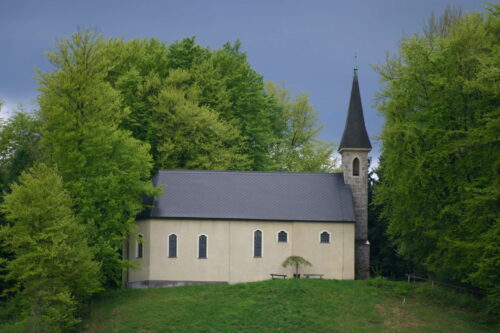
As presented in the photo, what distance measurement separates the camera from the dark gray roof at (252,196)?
45469mm

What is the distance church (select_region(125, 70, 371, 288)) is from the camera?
44875mm

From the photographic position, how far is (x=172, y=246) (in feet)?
148

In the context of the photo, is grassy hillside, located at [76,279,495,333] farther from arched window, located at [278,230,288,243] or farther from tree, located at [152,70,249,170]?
tree, located at [152,70,249,170]

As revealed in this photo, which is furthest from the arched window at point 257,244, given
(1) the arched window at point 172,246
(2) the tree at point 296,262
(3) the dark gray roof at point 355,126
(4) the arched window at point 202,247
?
(3) the dark gray roof at point 355,126

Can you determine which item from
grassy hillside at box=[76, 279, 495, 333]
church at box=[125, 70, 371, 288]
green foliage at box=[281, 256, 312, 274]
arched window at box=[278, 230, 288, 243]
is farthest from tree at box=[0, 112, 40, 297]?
green foliage at box=[281, 256, 312, 274]

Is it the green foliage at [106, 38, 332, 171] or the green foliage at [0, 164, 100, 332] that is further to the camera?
the green foliage at [106, 38, 332, 171]

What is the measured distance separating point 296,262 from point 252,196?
5.36 metres

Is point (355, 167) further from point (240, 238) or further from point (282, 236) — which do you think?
point (240, 238)

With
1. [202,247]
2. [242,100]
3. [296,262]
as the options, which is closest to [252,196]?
[202,247]

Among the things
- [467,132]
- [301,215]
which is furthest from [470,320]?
[301,215]

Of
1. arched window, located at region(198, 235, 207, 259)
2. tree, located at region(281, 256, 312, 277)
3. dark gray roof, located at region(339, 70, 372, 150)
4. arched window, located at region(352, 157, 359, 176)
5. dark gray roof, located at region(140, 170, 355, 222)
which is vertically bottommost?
tree, located at region(281, 256, 312, 277)

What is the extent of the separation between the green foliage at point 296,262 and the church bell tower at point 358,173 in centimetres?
391

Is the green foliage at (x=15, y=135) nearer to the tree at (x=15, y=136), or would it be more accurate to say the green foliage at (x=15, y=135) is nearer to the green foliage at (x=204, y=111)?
the tree at (x=15, y=136)

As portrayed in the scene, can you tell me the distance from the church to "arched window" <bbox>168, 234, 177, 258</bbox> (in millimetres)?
64
